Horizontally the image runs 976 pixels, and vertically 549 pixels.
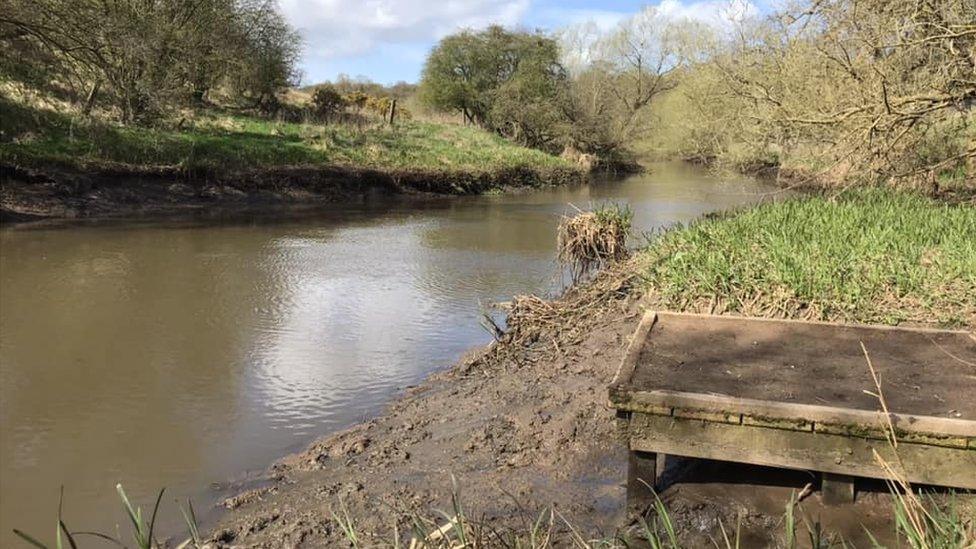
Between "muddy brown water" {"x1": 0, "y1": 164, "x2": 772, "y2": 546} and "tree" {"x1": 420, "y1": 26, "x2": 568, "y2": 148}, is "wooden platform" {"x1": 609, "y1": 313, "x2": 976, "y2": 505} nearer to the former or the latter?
"muddy brown water" {"x1": 0, "y1": 164, "x2": 772, "y2": 546}

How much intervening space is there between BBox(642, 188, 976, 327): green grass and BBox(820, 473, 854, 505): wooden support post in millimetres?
2370

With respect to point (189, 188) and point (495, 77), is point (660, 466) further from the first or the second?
point (495, 77)

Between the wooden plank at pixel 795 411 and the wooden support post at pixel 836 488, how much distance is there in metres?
0.30

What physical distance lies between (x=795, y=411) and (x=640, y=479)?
30.8 inches

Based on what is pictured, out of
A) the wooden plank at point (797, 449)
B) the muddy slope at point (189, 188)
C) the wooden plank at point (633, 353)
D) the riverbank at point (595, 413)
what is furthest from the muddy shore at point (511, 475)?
the muddy slope at point (189, 188)

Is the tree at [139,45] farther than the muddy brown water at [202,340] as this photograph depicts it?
Yes

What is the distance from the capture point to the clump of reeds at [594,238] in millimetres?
8906

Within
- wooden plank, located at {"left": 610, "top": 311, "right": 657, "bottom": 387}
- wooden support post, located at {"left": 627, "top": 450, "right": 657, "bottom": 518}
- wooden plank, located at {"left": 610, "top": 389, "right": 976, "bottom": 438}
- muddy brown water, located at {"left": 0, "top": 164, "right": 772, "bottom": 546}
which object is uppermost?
wooden plank, located at {"left": 610, "top": 311, "right": 657, "bottom": 387}

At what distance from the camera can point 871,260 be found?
6172 mm

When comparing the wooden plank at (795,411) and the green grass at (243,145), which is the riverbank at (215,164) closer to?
the green grass at (243,145)

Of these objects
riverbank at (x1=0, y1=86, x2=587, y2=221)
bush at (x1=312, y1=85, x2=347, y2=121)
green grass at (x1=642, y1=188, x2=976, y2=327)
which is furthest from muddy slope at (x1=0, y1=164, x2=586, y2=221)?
green grass at (x1=642, y1=188, x2=976, y2=327)

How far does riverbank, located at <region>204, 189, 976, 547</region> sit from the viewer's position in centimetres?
357

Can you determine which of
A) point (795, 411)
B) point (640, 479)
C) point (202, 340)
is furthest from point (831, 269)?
point (202, 340)

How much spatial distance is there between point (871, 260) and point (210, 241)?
11201mm
